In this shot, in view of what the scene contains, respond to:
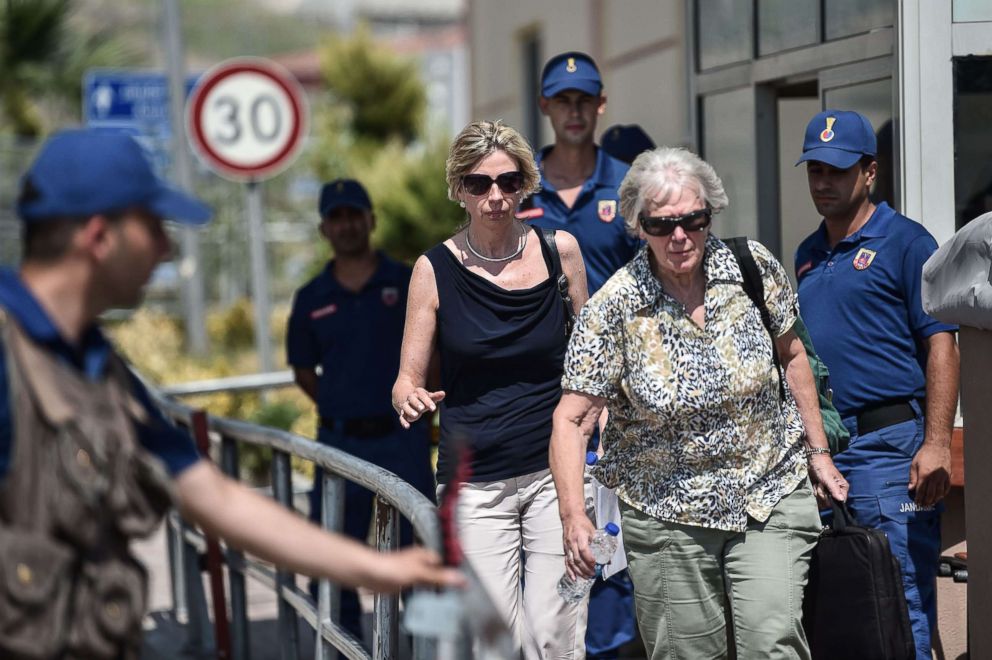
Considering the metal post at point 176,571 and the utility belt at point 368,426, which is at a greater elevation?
the utility belt at point 368,426

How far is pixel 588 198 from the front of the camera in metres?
5.38

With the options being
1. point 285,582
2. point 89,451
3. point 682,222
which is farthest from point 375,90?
point 89,451

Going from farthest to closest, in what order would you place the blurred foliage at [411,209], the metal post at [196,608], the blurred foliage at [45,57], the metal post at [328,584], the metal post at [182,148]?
the blurred foliage at [45,57] < the blurred foliage at [411,209] < the metal post at [182,148] < the metal post at [196,608] < the metal post at [328,584]

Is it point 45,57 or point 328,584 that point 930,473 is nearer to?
point 328,584

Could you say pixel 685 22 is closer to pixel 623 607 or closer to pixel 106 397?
pixel 623 607

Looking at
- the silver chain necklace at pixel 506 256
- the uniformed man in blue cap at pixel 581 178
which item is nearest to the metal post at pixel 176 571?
the uniformed man in blue cap at pixel 581 178

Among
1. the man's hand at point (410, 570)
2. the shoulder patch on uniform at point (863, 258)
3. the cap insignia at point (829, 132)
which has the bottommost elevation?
the man's hand at point (410, 570)

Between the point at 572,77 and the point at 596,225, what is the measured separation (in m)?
0.64

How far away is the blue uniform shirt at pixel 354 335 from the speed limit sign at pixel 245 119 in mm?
2792

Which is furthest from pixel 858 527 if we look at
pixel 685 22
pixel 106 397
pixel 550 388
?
pixel 685 22

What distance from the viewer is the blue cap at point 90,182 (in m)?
2.41

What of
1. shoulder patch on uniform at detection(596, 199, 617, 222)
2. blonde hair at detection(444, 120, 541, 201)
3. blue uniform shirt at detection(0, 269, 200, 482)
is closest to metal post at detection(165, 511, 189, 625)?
shoulder patch on uniform at detection(596, 199, 617, 222)

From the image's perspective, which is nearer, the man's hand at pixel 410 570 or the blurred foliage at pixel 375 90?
the man's hand at pixel 410 570

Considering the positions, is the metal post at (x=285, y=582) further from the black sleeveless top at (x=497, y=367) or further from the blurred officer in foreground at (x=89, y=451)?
the blurred officer in foreground at (x=89, y=451)
